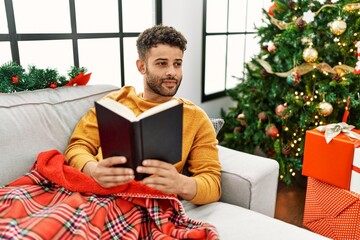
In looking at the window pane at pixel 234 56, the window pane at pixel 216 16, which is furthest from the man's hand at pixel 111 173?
the window pane at pixel 234 56

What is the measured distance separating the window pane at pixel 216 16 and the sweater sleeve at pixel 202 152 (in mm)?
1546

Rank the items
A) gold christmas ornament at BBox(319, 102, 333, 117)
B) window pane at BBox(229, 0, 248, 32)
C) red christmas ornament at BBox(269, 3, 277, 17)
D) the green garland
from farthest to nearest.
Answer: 1. window pane at BBox(229, 0, 248, 32)
2. red christmas ornament at BBox(269, 3, 277, 17)
3. gold christmas ornament at BBox(319, 102, 333, 117)
4. the green garland

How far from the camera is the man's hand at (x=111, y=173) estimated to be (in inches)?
34.9

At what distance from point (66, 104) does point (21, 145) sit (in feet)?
0.89

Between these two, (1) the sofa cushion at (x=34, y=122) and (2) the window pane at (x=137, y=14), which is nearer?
(1) the sofa cushion at (x=34, y=122)

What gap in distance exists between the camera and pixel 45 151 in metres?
1.19

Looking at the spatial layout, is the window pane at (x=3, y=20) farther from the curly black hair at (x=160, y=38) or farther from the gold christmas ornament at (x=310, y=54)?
the gold christmas ornament at (x=310, y=54)

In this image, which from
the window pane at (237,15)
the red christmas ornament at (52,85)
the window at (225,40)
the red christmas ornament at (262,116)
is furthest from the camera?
the window pane at (237,15)

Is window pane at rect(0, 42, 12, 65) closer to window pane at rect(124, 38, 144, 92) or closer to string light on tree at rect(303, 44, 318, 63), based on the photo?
window pane at rect(124, 38, 144, 92)

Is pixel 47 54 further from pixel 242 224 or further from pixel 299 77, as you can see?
pixel 299 77

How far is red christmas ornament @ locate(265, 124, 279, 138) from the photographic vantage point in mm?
2285

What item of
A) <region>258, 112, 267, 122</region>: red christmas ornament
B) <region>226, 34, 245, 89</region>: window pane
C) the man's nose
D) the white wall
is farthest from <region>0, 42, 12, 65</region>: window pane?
<region>226, 34, 245, 89</region>: window pane

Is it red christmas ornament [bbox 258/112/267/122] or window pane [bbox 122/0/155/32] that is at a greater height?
window pane [bbox 122/0/155/32]

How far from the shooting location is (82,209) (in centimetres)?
91
